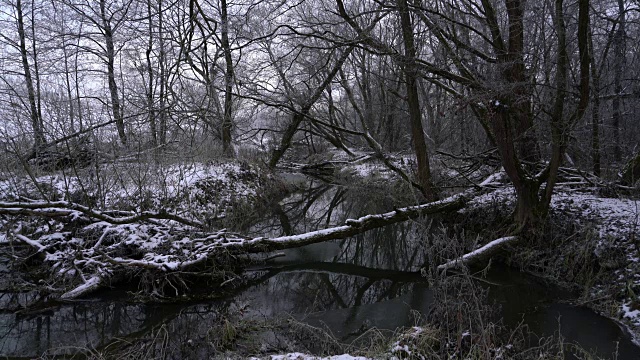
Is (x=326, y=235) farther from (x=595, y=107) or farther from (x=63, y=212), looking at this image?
(x=595, y=107)

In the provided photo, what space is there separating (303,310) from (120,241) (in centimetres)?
398

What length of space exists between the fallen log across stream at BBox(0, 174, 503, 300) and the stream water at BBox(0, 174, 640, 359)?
0.54m

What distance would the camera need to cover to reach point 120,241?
778cm

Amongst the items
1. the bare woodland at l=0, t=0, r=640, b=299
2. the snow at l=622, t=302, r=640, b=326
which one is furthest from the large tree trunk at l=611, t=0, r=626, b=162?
the snow at l=622, t=302, r=640, b=326

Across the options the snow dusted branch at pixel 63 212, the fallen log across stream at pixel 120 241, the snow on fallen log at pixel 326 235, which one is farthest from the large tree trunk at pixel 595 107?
the snow dusted branch at pixel 63 212

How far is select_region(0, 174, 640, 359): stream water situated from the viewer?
516 cm

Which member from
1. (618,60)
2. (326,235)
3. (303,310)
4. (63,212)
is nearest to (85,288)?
(63,212)

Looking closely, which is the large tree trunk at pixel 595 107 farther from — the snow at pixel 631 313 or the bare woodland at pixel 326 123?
the snow at pixel 631 313

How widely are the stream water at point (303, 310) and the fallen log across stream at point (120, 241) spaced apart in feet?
1.77

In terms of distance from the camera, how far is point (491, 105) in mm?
7188

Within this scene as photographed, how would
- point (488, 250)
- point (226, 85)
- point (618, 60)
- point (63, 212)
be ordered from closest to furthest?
point (488, 250)
point (63, 212)
point (618, 60)
point (226, 85)

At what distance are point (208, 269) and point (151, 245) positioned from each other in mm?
1195

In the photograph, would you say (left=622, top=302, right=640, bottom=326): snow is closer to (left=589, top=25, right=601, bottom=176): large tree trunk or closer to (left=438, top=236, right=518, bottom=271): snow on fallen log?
(left=438, top=236, right=518, bottom=271): snow on fallen log

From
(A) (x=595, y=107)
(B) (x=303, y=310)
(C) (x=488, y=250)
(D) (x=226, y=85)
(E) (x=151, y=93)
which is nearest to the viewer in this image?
(B) (x=303, y=310)
